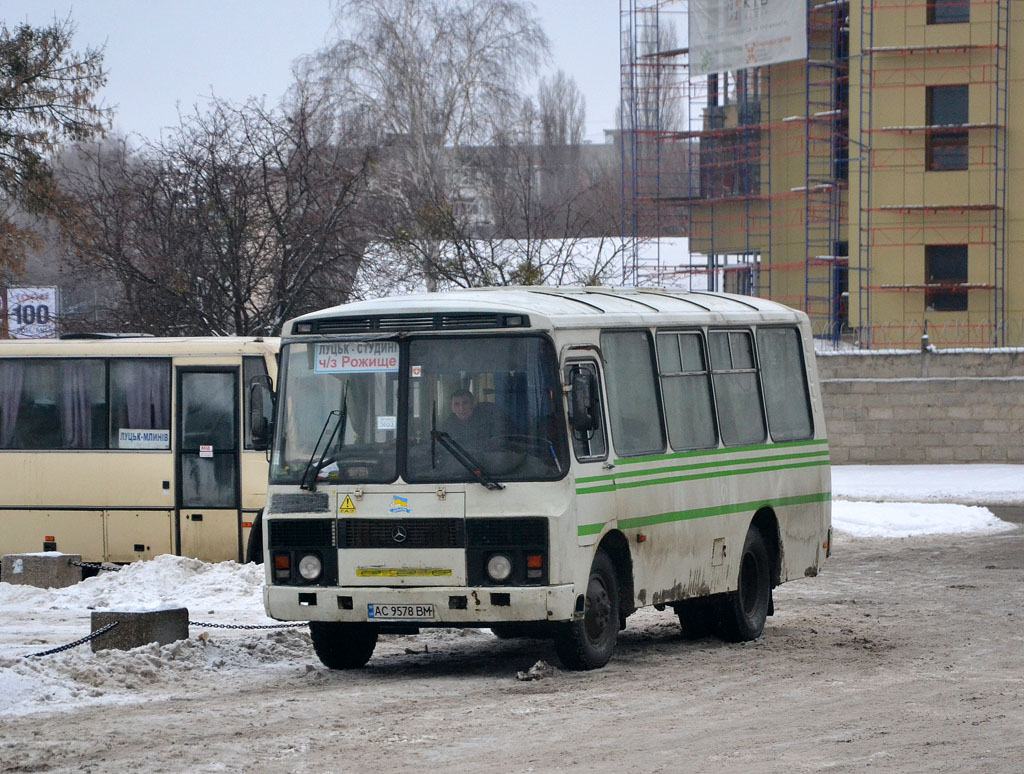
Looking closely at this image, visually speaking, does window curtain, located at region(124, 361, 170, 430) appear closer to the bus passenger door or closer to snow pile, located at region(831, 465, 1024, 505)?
the bus passenger door

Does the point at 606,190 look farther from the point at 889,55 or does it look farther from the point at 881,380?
the point at 881,380

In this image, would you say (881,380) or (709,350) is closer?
(709,350)

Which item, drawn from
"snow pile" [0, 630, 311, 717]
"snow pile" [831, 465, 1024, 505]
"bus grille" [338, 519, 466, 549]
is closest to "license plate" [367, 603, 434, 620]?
"bus grille" [338, 519, 466, 549]

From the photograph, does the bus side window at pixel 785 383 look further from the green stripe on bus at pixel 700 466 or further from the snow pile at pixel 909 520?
the snow pile at pixel 909 520

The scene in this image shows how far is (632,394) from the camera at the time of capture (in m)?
12.3

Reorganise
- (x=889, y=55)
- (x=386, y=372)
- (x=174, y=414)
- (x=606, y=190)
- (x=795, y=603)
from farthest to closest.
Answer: (x=606, y=190), (x=889, y=55), (x=174, y=414), (x=795, y=603), (x=386, y=372)

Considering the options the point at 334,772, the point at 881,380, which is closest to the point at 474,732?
the point at 334,772

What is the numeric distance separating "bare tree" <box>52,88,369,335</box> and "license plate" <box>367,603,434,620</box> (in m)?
16.7

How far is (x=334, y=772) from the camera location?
307 inches

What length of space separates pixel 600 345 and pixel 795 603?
5.75 meters

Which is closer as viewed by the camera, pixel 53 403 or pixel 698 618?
pixel 698 618

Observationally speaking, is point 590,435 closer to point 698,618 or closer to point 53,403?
point 698,618

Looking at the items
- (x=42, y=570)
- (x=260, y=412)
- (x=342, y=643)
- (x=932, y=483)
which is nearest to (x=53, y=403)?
(x=42, y=570)

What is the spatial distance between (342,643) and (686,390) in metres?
3.30
